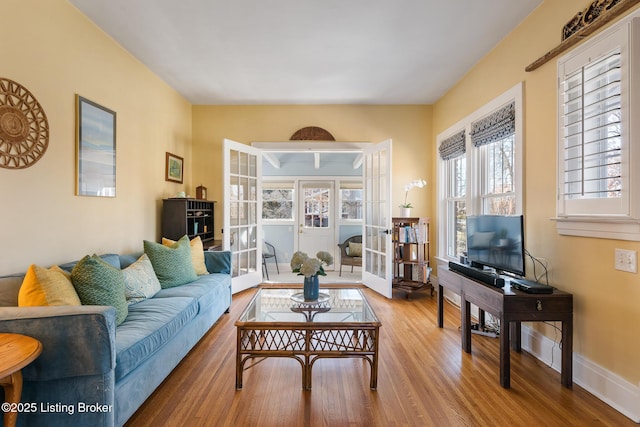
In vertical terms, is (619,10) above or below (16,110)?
above

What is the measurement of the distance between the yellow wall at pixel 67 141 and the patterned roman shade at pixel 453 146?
3659 mm

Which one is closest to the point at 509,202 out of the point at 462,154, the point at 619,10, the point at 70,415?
the point at 462,154

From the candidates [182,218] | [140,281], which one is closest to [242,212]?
[182,218]

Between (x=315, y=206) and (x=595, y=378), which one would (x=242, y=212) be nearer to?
(x=315, y=206)

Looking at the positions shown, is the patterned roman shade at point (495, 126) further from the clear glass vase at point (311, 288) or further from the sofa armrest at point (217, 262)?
the sofa armrest at point (217, 262)

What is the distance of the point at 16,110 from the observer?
2066mm

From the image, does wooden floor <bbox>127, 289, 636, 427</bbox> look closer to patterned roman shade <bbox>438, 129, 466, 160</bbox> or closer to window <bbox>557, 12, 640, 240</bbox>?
window <bbox>557, 12, 640, 240</bbox>

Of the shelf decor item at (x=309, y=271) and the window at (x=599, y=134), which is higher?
the window at (x=599, y=134)

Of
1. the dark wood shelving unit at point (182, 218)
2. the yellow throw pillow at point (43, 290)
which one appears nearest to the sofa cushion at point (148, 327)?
the yellow throw pillow at point (43, 290)

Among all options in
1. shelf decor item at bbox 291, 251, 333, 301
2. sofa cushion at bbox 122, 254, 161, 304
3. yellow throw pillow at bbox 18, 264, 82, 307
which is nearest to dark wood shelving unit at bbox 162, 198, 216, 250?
sofa cushion at bbox 122, 254, 161, 304

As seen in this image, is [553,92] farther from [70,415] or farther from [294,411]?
[70,415]

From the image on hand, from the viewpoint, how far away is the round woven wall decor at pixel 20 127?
199 cm

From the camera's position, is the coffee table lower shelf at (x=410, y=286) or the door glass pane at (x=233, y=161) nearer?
the coffee table lower shelf at (x=410, y=286)

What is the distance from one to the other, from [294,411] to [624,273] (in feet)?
6.87
